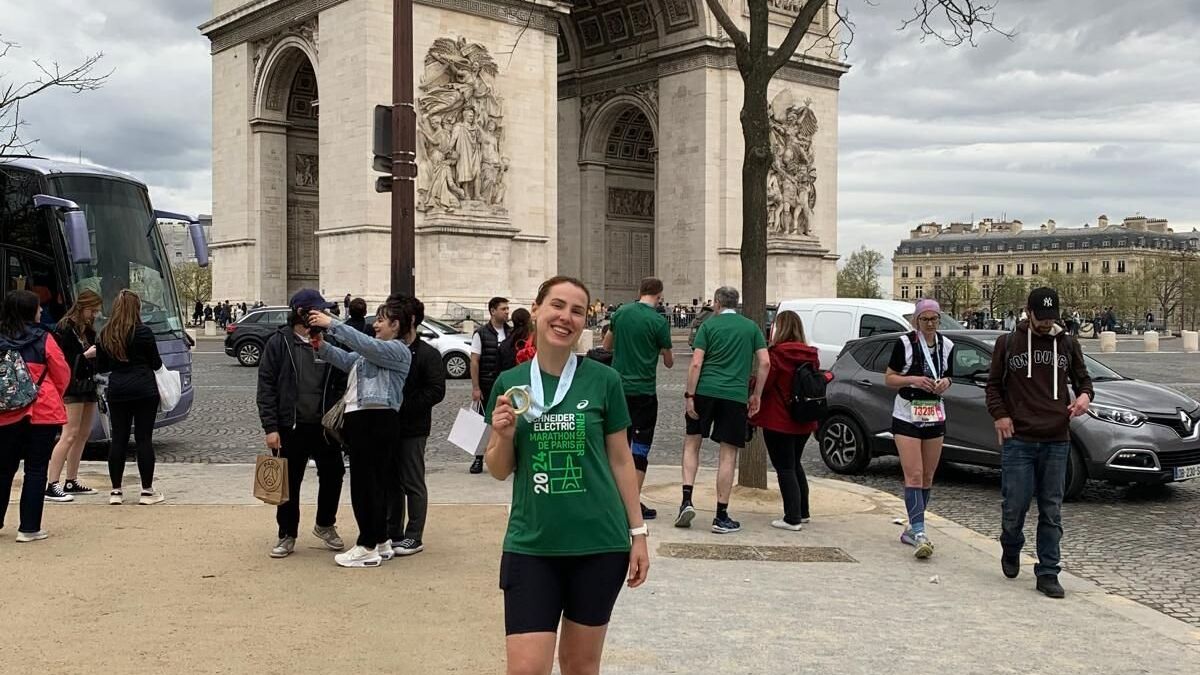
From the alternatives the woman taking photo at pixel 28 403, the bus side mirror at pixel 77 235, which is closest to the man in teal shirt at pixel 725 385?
the woman taking photo at pixel 28 403

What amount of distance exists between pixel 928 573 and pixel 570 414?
163 inches

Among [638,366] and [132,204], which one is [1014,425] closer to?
[638,366]

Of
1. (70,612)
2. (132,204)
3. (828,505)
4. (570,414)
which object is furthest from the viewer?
(132,204)

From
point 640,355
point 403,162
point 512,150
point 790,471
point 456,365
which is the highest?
point 512,150

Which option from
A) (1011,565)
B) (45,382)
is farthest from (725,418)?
(45,382)

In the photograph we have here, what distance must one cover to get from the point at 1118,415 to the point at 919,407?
10.1ft

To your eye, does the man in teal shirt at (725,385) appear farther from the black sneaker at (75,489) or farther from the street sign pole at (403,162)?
the black sneaker at (75,489)

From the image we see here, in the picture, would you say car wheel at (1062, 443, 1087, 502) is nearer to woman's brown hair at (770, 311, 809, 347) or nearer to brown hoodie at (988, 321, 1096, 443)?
woman's brown hair at (770, 311, 809, 347)

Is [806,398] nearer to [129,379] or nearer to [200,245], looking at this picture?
[129,379]

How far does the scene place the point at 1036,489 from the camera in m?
6.85

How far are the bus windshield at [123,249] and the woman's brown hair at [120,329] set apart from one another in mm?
4241

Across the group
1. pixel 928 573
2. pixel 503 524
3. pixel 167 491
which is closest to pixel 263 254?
pixel 167 491

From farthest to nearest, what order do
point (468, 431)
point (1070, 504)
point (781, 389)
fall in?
point (1070, 504) → point (781, 389) → point (468, 431)

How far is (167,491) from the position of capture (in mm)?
9555
